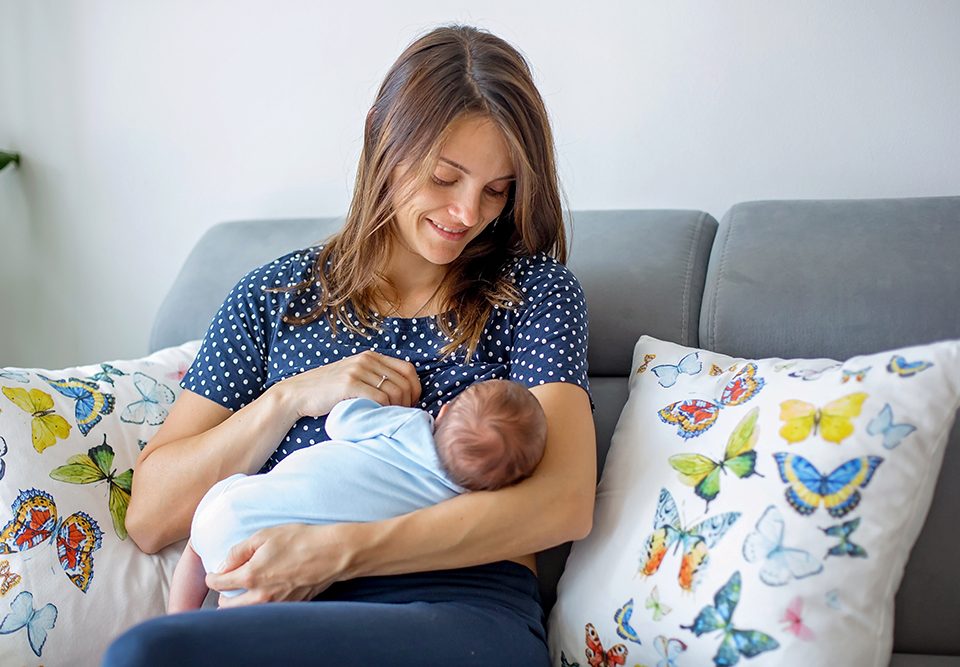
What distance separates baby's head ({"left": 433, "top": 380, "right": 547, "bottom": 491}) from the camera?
1312mm

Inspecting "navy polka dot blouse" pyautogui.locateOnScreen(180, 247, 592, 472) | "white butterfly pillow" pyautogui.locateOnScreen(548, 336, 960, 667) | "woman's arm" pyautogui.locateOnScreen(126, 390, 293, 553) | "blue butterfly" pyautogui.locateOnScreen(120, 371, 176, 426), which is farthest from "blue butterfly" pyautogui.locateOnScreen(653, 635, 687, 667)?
"blue butterfly" pyautogui.locateOnScreen(120, 371, 176, 426)

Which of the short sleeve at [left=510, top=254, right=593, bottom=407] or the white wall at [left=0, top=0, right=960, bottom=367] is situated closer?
the short sleeve at [left=510, top=254, right=593, bottom=407]

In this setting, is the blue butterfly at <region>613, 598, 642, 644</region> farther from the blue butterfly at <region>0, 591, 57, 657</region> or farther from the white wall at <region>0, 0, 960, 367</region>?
the white wall at <region>0, 0, 960, 367</region>

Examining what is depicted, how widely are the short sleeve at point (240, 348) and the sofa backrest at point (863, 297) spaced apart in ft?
2.31

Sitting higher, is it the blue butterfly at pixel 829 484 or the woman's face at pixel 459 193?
the woman's face at pixel 459 193

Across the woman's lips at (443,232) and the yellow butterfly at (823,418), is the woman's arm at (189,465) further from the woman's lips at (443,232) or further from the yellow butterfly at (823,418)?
the yellow butterfly at (823,418)

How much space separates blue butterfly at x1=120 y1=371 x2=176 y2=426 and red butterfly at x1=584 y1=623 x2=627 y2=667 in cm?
79

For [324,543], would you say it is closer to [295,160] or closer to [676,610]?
[676,610]

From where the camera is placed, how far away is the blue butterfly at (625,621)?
1339mm

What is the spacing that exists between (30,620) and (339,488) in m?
0.47

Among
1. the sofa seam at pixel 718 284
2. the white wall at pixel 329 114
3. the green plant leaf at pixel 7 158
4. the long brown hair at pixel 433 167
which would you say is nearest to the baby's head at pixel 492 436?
the long brown hair at pixel 433 167

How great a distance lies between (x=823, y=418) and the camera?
1.27 metres

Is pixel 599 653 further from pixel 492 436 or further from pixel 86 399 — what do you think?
pixel 86 399

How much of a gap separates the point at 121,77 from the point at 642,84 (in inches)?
47.4
